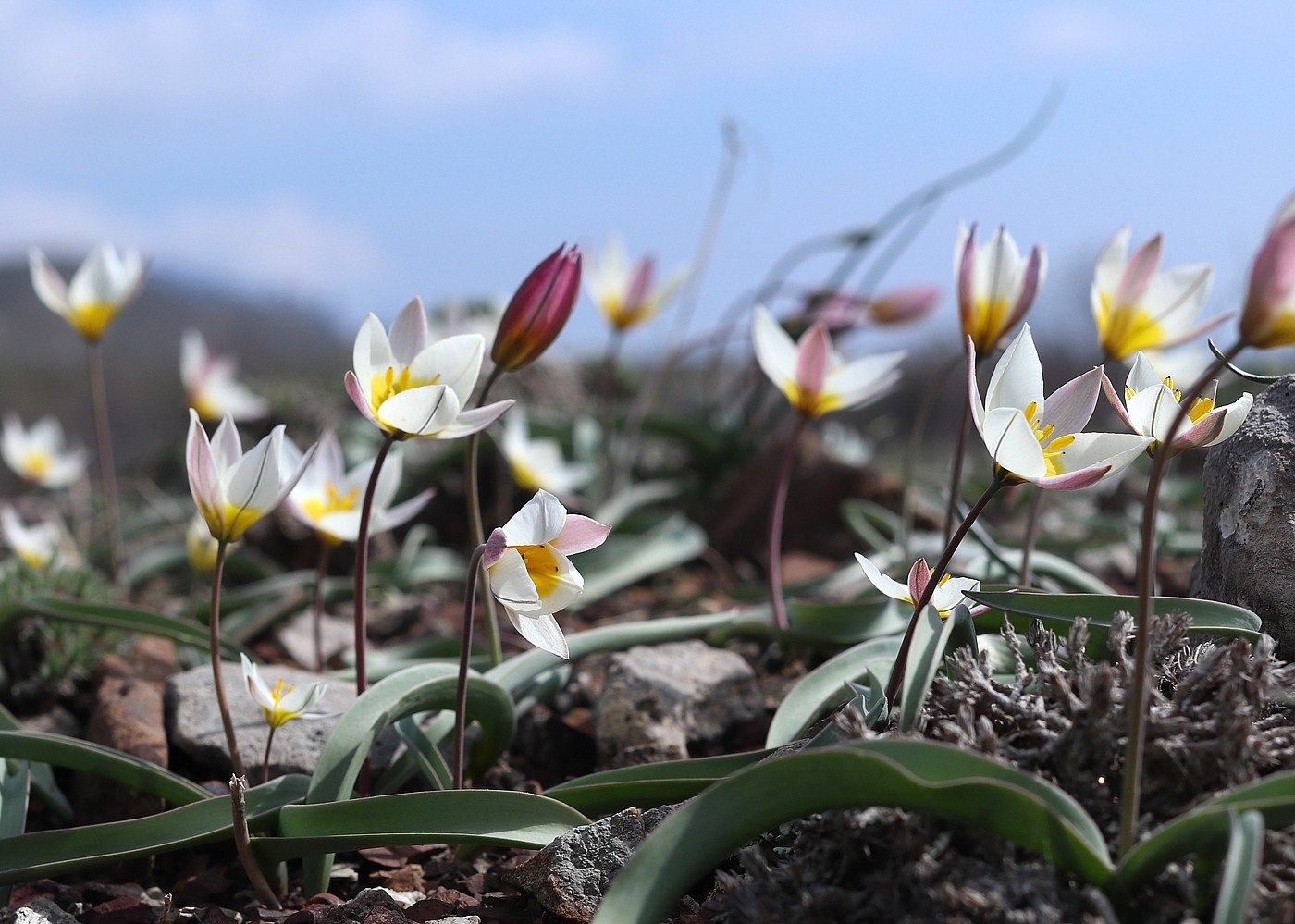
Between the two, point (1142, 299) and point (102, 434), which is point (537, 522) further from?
point (102, 434)

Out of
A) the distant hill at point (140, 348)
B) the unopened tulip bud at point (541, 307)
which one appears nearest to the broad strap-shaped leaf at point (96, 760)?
the unopened tulip bud at point (541, 307)

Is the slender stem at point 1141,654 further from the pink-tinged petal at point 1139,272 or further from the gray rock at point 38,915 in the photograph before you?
the gray rock at point 38,915

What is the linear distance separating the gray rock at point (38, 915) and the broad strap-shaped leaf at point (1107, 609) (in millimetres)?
1094

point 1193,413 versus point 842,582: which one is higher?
point 1193,413

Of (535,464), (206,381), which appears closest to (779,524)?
(535,464)

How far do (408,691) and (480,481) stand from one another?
2.46 metres

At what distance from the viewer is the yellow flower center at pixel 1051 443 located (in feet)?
3.69

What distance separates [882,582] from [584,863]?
45 cm

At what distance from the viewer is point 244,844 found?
1191mm

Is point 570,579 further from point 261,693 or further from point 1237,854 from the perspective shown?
point 1237,854

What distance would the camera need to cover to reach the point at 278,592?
8.54 feet

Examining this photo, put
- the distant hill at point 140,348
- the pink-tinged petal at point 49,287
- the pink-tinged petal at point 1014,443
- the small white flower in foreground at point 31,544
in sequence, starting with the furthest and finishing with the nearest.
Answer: the distant hill at point 140,348 → the small white flower in foreground at point 31,544 → the pink-tinged petal at point 49,287 → the pink-tinged petal at point 1014,443

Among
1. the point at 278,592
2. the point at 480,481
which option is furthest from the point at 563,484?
the point at 480,481

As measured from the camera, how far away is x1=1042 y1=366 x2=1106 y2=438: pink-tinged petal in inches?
44.6
